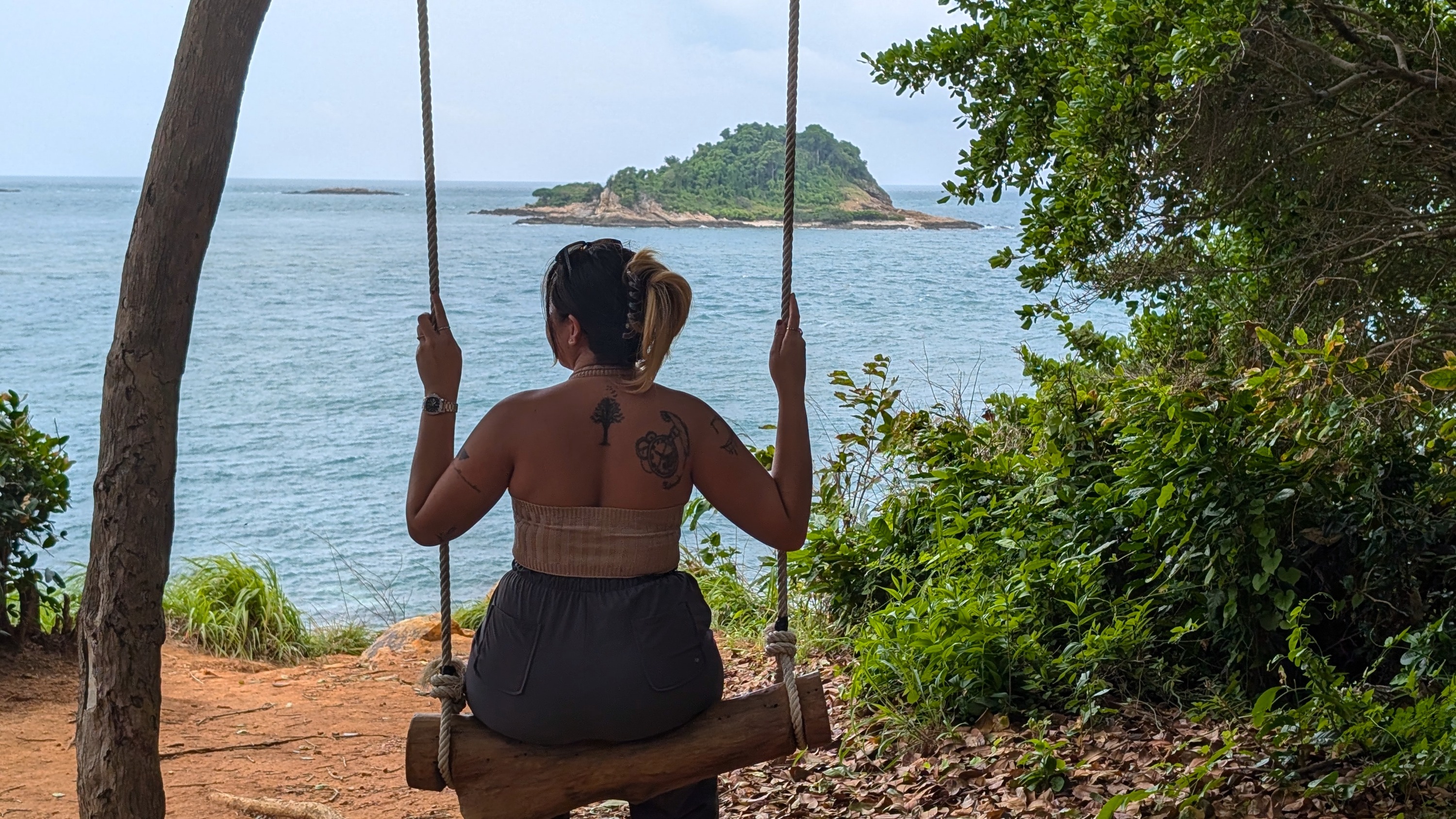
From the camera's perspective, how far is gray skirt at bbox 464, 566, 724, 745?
1854 mm

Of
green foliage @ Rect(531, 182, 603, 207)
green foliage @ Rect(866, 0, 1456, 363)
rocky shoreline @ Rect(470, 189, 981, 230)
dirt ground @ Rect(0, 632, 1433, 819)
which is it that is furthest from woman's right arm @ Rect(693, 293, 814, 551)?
green foliage @ Rect(531, 182, 603, 207)

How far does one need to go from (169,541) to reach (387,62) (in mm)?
57563

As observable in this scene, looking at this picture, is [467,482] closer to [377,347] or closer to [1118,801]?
[1118,801]

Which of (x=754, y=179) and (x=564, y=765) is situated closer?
(x=564, y=765)

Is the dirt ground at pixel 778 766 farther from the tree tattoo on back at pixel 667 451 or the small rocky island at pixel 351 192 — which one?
the small rocky island at pixel 351 192

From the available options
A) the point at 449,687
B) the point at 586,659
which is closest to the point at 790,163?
the point at 586,659

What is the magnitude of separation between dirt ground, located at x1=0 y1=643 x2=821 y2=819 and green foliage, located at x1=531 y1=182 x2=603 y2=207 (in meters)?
30.6

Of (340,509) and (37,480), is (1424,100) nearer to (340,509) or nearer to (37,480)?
(37,480)

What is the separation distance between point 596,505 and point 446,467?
0.93 feet

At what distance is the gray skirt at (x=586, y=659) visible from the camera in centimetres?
185

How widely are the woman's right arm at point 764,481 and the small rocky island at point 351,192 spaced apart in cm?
8355

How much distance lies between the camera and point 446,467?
1951 millimetres

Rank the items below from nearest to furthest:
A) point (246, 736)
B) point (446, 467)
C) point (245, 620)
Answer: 1. point (446, 467)
2. point (246, 736)
3. point (245, 620)

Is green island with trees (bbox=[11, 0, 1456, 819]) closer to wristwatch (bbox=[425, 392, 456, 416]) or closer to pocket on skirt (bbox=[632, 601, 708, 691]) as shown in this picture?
Answer: pocket on skirt (bbox=[632, 601, 708, 691])
